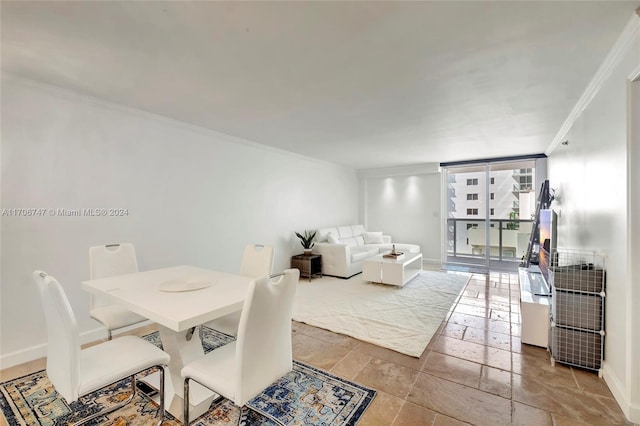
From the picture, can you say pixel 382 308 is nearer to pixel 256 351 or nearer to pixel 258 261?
pixel 258 261

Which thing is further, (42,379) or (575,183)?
(575,183)

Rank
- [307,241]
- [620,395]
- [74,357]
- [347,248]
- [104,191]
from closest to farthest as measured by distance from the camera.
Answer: [74,357], [620,395], [104,191], [347,248], [307,241]

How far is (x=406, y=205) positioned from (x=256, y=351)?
6.68m

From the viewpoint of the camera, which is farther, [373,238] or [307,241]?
[373,238]

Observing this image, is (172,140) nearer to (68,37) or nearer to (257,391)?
(68,37)

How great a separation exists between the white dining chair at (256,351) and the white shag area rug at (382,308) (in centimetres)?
160

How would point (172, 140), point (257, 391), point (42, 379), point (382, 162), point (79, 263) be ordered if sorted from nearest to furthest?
point (257, 391) → point (42, 379) → point (79, 263) → point (172, 140) → point (382, 162)

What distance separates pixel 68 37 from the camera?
1.90m

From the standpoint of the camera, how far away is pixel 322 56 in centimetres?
212

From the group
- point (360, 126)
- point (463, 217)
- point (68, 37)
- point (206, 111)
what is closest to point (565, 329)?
point (360, 126)

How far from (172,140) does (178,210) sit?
887 mm

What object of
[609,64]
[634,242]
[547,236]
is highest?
[609,64]

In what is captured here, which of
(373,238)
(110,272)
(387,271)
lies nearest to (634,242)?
(387,271)

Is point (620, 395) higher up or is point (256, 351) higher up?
point (256, 351)
